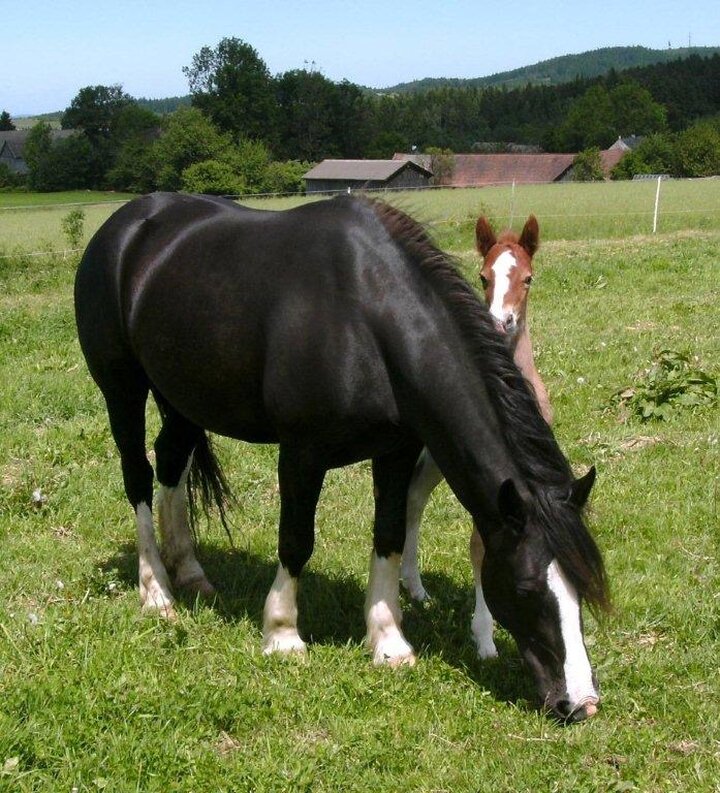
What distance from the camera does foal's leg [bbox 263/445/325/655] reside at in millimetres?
3762

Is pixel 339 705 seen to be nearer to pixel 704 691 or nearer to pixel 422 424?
pixel 422 424

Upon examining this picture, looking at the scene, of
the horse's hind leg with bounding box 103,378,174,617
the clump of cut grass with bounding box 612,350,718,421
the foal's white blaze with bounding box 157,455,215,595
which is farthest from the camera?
the clump of cut grass with bounding box 612,350,718,421

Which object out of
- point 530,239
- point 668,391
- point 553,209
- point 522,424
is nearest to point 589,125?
point 553,209

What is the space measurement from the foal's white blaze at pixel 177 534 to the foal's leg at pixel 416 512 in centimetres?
102

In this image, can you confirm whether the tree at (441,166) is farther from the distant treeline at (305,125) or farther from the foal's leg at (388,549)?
the foal's leg at (388,549)

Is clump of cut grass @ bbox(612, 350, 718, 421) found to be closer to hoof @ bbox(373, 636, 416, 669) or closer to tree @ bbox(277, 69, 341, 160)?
hoof @ bbox(373, 636, 416, 669)

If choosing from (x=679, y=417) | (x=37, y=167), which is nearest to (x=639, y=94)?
(x=37, y=167)

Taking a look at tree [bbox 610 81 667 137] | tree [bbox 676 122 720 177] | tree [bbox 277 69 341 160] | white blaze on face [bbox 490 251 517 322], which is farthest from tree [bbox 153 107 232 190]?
tree [bbox 610 81 667 137]

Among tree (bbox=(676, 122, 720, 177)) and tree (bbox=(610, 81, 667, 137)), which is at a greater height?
tree (bbox=(610, 81, 667, 137))

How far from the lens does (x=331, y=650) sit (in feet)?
12.8

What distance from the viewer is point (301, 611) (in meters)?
4.36

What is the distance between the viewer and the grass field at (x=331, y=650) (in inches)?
120

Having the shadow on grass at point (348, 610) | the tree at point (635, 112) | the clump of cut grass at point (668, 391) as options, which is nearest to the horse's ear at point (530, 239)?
the shadow on grass at point (348, 610)

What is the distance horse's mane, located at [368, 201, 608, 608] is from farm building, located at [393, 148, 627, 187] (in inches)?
2756
